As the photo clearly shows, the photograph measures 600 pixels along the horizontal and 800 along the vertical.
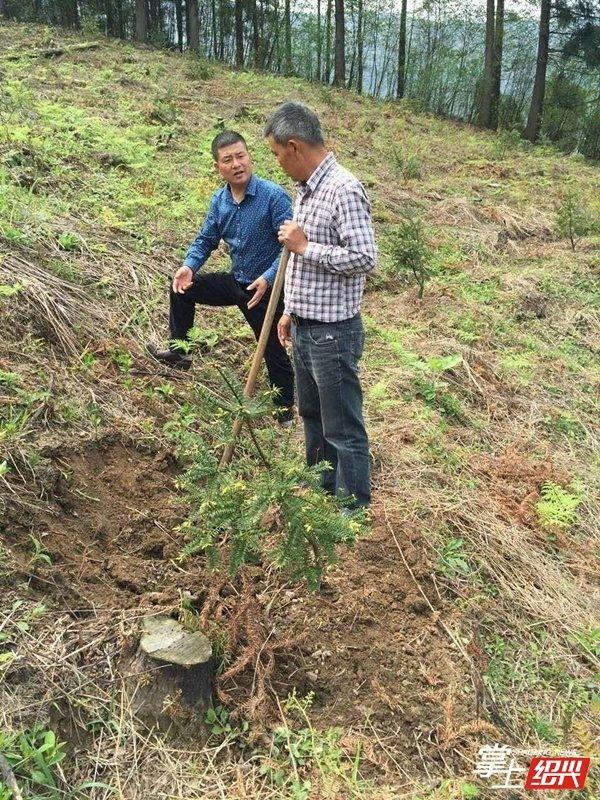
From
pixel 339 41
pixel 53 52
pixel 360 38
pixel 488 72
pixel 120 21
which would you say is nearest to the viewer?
pixel 53 52

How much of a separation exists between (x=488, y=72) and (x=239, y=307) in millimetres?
20625

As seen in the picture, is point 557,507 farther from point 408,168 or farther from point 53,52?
point 53,52

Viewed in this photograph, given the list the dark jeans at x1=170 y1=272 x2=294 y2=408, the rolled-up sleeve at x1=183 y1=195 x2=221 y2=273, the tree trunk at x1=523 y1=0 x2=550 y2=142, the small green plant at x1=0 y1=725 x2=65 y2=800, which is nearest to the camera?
the small green plant at x1=0 y1=725 x2=65 y2=800

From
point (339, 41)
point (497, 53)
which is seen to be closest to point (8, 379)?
point (339, 41)

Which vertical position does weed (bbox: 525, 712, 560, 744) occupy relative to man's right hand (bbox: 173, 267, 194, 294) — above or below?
below

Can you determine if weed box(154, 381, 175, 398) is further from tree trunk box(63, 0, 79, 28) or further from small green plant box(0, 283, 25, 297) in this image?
tree trunk box(63, 0, 79, 28)

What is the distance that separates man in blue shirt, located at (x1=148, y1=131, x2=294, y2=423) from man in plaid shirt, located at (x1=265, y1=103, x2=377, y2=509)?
706mm

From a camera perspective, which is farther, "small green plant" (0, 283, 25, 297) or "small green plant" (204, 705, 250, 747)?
"small green plant" (0, 283, 25, 297)

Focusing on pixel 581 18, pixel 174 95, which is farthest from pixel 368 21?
pixel 174 95

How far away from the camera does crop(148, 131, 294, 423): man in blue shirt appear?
3.96 metres

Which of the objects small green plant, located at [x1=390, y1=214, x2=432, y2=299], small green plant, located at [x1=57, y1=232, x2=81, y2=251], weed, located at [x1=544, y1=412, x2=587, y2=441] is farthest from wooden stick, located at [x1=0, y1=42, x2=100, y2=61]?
weed, located at [x1=544, y1=412, x2=587, y2=441]

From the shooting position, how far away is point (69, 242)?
5.41 meters

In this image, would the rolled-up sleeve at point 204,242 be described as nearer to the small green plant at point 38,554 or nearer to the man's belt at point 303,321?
the man's belt at point 303,321

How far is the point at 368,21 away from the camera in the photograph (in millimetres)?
31766
